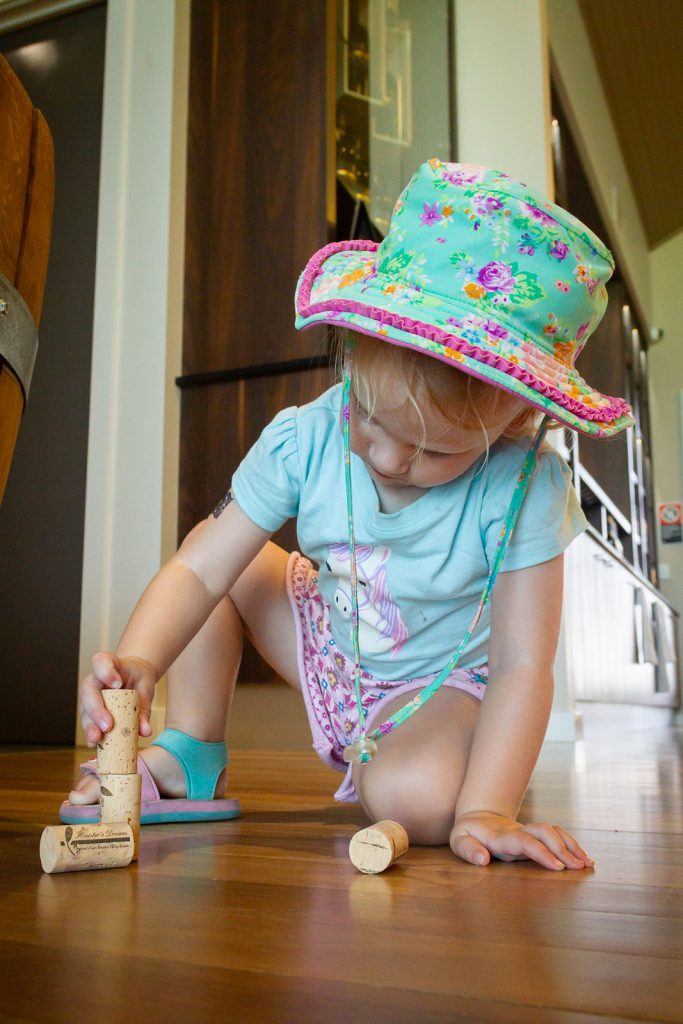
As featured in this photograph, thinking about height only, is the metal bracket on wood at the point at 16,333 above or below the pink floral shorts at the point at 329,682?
above

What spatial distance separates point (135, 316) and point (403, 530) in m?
1.61

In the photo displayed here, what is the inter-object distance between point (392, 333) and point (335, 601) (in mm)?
370

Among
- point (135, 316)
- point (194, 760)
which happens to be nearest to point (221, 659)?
point (194, 760)

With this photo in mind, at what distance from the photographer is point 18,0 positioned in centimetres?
258

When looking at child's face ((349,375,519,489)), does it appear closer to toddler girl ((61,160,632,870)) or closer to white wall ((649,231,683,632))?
toddler girl ((61,160,632,870))

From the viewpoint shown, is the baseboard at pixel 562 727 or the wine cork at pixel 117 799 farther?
the baseboard at pixel 562 727

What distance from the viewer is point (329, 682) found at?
103cm

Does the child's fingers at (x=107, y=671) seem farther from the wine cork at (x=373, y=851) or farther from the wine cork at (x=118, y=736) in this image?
the wine cork at (x=373, y=851)

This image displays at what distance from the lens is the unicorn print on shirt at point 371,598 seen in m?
0.93

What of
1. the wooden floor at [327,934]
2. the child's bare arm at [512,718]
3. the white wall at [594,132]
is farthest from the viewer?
the white wall at [594,132]

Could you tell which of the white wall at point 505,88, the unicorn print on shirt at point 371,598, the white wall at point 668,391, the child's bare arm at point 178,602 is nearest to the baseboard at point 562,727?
the white wall at point 505,88

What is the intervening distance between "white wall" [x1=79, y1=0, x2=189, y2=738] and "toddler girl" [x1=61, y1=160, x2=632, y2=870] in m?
1.19

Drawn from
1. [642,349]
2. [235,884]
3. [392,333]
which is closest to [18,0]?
[392,333]

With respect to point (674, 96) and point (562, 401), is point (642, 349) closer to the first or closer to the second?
point (674, 96)
